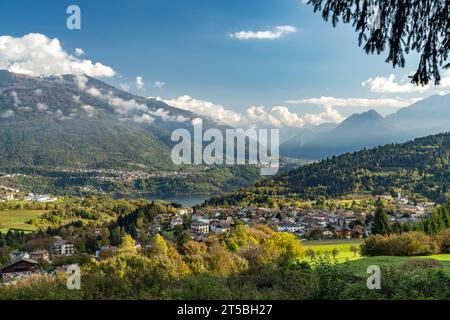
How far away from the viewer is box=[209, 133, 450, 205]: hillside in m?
87.9

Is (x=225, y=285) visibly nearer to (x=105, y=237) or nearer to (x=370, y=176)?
(x=105, y=237)

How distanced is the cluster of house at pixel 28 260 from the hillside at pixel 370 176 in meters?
42.5

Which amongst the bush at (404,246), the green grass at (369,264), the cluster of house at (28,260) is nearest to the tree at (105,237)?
the cluster of house at (28,260)

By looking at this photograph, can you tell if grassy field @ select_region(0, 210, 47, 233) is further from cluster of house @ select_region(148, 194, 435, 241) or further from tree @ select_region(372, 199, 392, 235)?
tree @ select_region(372, 199, 392, 235)

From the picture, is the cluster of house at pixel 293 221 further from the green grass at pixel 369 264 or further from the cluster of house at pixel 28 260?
the green grass at pixel 369 264

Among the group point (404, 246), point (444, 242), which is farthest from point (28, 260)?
point (444, 242)

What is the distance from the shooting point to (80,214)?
80500 millimetres

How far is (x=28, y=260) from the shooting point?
2886 centimetres

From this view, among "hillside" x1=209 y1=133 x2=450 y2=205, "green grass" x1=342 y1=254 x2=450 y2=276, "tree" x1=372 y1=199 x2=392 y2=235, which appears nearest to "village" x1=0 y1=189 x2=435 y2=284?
"tree" x1=372 y1=199 x2=392 y2=235

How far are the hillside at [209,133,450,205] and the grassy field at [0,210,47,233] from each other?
3486 cm

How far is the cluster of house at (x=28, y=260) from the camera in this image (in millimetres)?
21634

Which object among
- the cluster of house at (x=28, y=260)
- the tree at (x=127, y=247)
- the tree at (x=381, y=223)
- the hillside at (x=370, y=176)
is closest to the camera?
the tree at (x=127, y=247)

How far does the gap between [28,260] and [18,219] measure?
49.4 m
